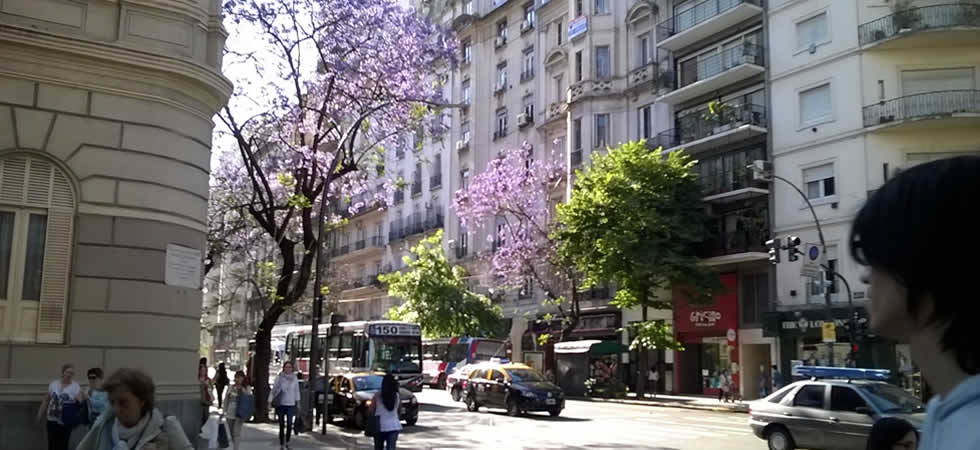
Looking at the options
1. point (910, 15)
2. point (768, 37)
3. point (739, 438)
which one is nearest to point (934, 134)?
point (910, 15)

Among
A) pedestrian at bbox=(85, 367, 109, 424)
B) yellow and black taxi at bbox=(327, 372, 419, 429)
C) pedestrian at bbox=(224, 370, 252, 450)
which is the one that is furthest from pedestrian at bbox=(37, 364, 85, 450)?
yellow and black taxi at bbox=(327, 372, 419, 429)

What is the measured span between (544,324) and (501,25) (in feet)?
65.0

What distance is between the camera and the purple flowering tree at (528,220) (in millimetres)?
44875

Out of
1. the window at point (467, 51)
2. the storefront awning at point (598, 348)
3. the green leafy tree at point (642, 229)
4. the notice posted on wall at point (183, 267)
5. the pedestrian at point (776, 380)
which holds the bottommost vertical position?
the pedestrian at point (776, 380)

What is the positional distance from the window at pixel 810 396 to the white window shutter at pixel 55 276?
1269cm

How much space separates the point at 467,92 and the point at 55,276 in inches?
1888

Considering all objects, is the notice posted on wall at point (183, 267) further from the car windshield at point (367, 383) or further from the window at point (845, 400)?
the window at point (845, 400)

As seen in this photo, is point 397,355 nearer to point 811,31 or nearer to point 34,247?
point 811,31

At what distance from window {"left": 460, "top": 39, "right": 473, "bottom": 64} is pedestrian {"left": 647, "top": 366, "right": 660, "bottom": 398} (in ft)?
89.2

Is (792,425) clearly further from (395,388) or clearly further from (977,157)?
(977,157)

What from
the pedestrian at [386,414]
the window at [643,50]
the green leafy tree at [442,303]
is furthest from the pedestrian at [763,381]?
the pedestrian at [386,414]

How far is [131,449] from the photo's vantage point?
196 inches

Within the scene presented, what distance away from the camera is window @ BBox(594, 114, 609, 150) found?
148ft

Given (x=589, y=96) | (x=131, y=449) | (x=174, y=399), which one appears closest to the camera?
(x=131, y=449)
